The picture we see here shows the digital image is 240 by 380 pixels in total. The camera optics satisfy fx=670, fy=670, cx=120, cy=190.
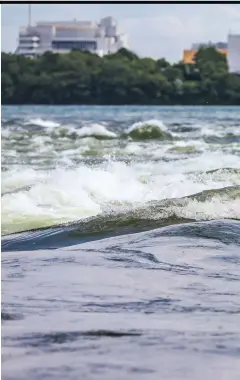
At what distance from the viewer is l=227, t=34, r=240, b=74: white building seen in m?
Result: 1.97

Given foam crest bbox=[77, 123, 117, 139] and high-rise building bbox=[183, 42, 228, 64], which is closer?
high-rise building bbox=[183, 42, 228, 64]

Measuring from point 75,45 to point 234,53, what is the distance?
0.48 meters

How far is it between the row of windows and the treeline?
0.03 metres

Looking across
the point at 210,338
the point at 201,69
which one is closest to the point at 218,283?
the point at 210,338

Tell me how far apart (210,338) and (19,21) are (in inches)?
40.6

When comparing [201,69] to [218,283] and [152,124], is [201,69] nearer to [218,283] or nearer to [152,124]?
[152,124]

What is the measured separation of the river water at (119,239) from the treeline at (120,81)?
0.04 meters

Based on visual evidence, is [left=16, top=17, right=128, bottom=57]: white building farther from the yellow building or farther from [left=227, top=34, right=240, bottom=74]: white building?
[left=227, top=34, right=240, bottom=74]: white building

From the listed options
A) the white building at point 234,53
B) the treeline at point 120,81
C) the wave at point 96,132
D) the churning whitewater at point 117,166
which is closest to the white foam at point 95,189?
the churning whitewater at point 117,166

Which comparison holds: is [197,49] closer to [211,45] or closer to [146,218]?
[211,45]

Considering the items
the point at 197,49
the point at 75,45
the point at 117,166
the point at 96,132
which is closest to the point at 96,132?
the point at 96,132

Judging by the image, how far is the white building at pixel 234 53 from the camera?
1.97 m

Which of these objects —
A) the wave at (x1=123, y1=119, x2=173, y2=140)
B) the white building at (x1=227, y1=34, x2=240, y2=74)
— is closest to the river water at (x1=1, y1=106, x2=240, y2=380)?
the wave at (x1=123, y1=119, x2=173, y2=140)

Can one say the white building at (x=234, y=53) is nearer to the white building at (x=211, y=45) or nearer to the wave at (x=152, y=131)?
the white building at (x=211, y=45)
